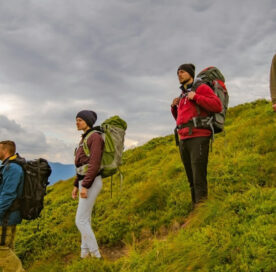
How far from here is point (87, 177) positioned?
16.1 feet

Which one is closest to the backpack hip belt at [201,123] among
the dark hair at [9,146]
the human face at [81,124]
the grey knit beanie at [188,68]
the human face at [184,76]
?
the human face at [184,76]

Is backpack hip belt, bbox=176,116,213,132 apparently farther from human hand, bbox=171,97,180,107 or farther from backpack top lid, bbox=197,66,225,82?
backpack top lid, bbox=197,66,225,82

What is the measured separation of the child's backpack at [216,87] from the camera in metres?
5.37

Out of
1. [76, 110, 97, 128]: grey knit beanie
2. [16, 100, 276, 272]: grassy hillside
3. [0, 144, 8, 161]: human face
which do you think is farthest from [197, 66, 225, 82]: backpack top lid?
[0, 144, 8, 161]: human face

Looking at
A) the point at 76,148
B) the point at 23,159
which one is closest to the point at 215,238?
the point at 76,148

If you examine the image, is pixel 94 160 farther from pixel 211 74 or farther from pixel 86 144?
pixel 211 74

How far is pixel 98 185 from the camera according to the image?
201 inches

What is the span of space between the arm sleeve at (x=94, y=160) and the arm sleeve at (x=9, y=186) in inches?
50.7

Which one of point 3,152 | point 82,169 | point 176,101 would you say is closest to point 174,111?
point 176,101

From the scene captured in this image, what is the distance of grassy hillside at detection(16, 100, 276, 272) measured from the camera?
4.07 meters

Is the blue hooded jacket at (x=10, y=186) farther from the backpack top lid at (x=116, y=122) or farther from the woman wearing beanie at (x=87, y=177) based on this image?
the backpack top lid at (x=116, y=122)

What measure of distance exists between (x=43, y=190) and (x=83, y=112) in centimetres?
174

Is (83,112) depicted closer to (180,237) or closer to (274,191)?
(180,237)

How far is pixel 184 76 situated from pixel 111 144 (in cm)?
197
